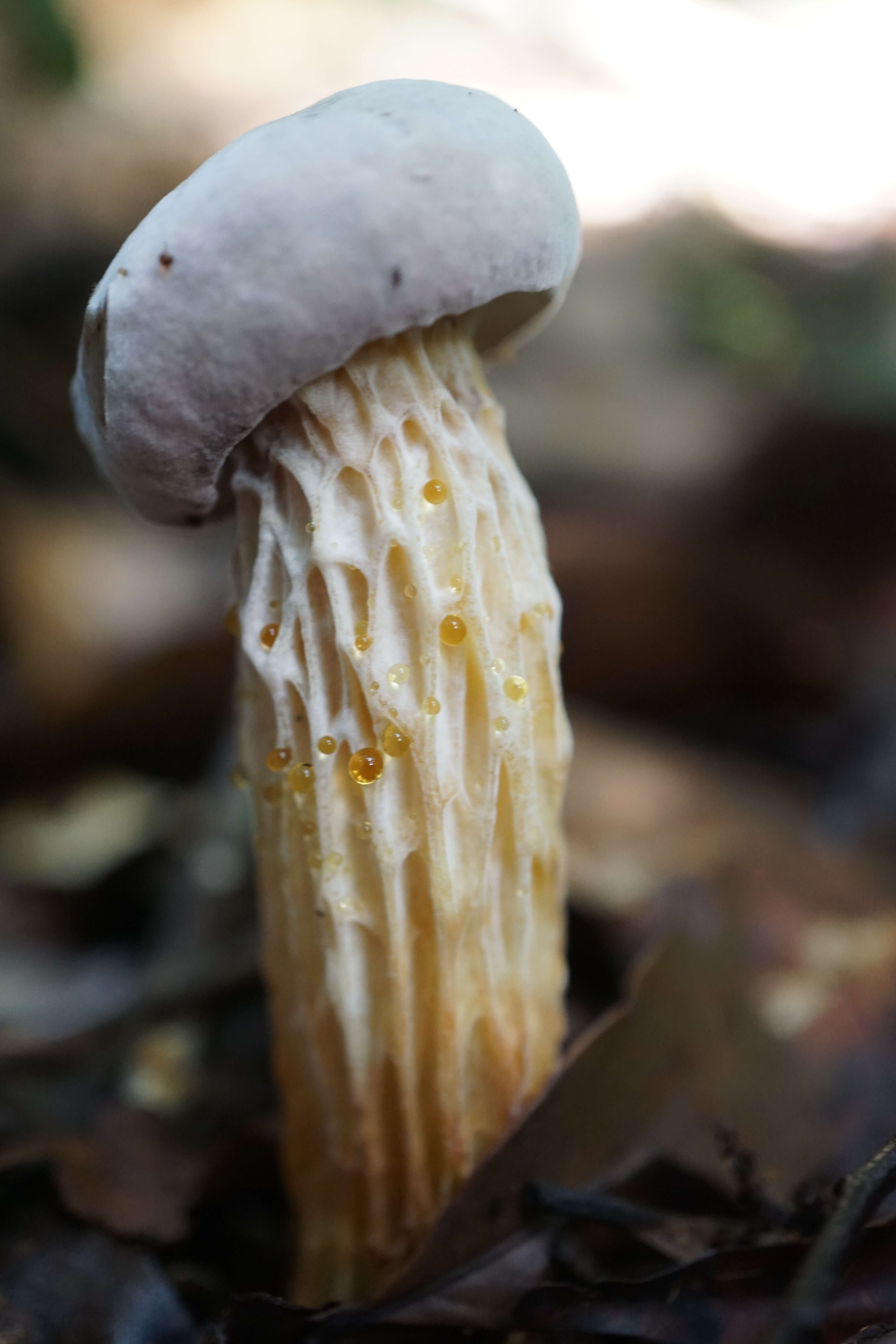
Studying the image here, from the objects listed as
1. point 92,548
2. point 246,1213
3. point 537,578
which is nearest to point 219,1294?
point 246,1213

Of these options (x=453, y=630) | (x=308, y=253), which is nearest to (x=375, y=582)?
(x=453, y=630)

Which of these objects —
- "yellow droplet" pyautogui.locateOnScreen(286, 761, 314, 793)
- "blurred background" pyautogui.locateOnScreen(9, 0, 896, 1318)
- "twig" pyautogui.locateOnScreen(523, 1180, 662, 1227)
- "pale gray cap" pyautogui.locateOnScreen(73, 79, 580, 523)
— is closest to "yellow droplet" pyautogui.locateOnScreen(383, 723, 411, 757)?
"yellow droplet" pyautogui.locateOnScreen(286, 761, 314, 793)

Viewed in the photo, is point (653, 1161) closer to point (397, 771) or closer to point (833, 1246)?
point (833, 1246)

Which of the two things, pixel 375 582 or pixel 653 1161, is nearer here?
pixel 375 582

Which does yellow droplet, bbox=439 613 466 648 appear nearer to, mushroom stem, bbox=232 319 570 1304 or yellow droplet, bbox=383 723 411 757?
mushroom stem, bbox=232 319 570 1304

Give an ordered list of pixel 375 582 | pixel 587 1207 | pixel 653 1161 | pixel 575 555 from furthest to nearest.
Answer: pixel 575 555 < pixel 653 1161 < pixel 587 1207 < pixel 375 582

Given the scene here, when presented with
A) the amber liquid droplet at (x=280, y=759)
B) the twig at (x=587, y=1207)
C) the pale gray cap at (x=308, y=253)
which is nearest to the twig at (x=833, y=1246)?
the twig at (x=587, y=1207)

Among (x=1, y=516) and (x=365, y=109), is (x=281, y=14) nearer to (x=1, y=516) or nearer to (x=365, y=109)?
(x=1, y=516)
